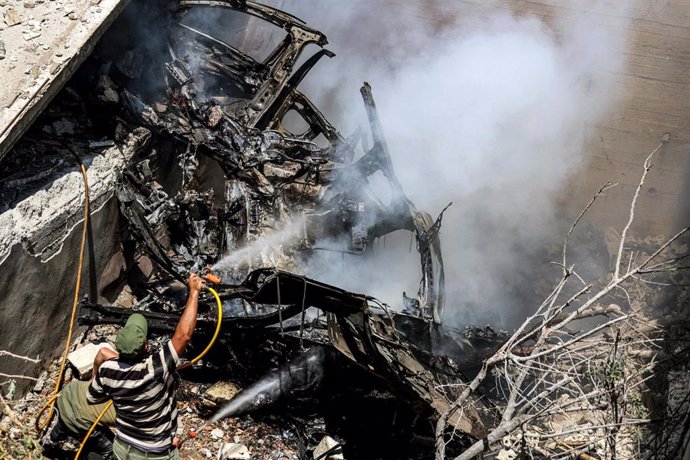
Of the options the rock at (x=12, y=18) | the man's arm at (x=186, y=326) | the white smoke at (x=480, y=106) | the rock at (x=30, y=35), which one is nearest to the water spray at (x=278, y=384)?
the man's arm at (x=186, y=326)

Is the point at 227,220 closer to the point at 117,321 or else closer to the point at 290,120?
the point at 117,321

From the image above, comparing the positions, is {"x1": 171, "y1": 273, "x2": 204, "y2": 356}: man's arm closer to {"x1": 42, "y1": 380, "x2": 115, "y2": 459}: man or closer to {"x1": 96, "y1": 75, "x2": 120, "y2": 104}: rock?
{"x1": 42, "y1": 380, "x2": 115, "y2": 459}: man

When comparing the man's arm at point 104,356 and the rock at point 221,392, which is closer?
the man's arm at point 104,356

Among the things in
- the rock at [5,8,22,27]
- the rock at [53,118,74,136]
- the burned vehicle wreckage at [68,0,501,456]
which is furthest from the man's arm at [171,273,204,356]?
the rock at [5,8,22,27]

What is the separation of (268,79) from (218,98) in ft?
2.09

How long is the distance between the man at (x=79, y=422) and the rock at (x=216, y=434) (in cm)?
98

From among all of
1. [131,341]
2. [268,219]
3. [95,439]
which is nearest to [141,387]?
[131,341]

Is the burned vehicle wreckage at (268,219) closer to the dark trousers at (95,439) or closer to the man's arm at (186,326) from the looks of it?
the man's arm at (186,326)

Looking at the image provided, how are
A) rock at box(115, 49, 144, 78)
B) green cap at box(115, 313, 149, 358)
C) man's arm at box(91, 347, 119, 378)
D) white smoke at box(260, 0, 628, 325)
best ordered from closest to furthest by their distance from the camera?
1. green cap at box(115, 313, 149, 358)
2. man's arm at box(91, 347, 119, 378)
3. rock at box(115, 49, 144, 78)
4. white smoke at box(260, 0, 628, 325)

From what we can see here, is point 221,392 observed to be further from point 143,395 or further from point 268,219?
point 143,395

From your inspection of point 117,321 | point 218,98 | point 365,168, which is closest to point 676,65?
point 365,168

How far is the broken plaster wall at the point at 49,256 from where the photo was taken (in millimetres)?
4887

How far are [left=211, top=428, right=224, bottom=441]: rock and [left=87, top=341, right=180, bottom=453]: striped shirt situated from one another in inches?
49.7

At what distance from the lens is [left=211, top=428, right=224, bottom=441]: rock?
561 centimetres
